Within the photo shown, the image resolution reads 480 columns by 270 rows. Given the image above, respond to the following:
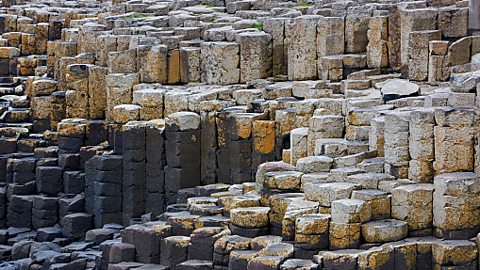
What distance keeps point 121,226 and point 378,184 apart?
490 inches

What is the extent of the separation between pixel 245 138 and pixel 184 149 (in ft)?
7.26

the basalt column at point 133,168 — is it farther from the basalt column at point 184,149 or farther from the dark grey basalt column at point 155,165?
the basalt column at point 184,149

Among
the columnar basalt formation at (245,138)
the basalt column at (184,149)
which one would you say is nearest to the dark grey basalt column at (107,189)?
the columnar basalt formation at (245,138)

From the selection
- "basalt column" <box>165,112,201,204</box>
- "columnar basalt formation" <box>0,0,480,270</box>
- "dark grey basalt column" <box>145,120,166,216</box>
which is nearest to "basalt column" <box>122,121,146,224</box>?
"columnar basalt formation" <box>0,0,480,270</box>

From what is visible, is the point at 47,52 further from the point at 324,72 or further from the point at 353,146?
the point at 353,146

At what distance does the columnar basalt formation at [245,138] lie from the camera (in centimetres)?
3812

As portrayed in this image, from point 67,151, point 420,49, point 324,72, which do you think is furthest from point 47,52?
point 420,49

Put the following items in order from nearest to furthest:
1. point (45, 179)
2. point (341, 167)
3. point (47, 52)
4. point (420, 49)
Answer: point (341, 167) → point (420, 49) → point (45, 179) → point (47, 52)

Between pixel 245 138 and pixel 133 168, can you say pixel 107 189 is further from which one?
pixel 245 138

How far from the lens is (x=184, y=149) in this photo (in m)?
47.7

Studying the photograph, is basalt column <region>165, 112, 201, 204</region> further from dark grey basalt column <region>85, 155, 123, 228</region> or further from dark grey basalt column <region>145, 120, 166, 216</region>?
dark grey basalt column <region>85, 155, 123, 228</region>

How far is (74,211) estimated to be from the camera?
50781 mm

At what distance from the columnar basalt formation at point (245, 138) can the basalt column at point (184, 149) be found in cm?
4

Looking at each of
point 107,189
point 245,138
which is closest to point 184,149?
point 245,138
